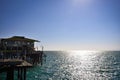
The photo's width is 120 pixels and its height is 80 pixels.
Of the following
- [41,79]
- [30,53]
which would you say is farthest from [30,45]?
[41,79]

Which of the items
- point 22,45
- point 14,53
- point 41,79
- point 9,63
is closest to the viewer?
point 9,63

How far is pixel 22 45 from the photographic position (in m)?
44.8

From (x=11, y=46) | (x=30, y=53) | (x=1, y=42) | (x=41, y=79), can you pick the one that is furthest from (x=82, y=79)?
(x=1, y=42)

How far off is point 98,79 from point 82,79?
412 cm

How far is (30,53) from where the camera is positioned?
46.2 meters

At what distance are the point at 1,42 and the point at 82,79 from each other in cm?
2331

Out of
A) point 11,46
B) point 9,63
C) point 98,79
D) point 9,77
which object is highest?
point 11,46

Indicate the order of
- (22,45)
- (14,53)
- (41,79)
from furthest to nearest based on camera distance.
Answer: (22,45), (14,53), (41,79)

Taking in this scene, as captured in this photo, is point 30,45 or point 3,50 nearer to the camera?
point 3,50

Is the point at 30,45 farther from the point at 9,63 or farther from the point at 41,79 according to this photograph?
the point at 9,63

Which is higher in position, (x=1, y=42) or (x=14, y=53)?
(x=1, y=42)

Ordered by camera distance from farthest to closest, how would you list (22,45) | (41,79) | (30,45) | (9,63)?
(30,45), (22,45), (41,79), (9,63)

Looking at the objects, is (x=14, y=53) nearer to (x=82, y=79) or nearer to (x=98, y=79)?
(x=82, y=79)

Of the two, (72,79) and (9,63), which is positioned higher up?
(9,63)
